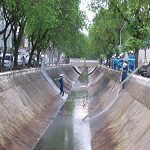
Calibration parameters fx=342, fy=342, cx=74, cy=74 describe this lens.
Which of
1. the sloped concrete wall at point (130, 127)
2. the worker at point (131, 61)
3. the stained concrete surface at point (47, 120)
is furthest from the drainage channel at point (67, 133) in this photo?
the worker at point (131, 61)

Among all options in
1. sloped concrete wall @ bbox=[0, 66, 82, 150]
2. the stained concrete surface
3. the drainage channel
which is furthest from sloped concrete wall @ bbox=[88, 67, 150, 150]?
sloped concrete wall @ bbox=[0, 66, 82, 150]

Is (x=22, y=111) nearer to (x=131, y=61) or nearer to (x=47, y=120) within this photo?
(x=47, y=120)

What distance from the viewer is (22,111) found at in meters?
21.0

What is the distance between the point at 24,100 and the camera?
2323 centimetres

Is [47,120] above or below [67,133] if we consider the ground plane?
above

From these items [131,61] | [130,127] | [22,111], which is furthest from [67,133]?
[131,61]

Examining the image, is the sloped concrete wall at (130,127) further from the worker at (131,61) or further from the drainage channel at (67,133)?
the worker at (131,61)

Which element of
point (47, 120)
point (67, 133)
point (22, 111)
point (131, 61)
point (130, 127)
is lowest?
point (67, 133)

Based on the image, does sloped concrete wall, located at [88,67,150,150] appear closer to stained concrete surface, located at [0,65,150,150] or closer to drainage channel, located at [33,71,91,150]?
stained concrete surface, located at [0,65,150,150]

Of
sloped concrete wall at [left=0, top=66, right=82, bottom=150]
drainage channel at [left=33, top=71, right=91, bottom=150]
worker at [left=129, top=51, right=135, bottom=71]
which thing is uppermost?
worker at [left=129, top=51, right=135, bottom=71]

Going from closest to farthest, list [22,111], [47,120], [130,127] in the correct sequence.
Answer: [130,127] → [22,111] → [47,120]

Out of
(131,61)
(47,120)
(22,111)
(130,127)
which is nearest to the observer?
(130,127)

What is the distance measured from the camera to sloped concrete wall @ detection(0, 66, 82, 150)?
16250mm

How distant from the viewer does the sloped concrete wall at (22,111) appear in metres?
16.2
